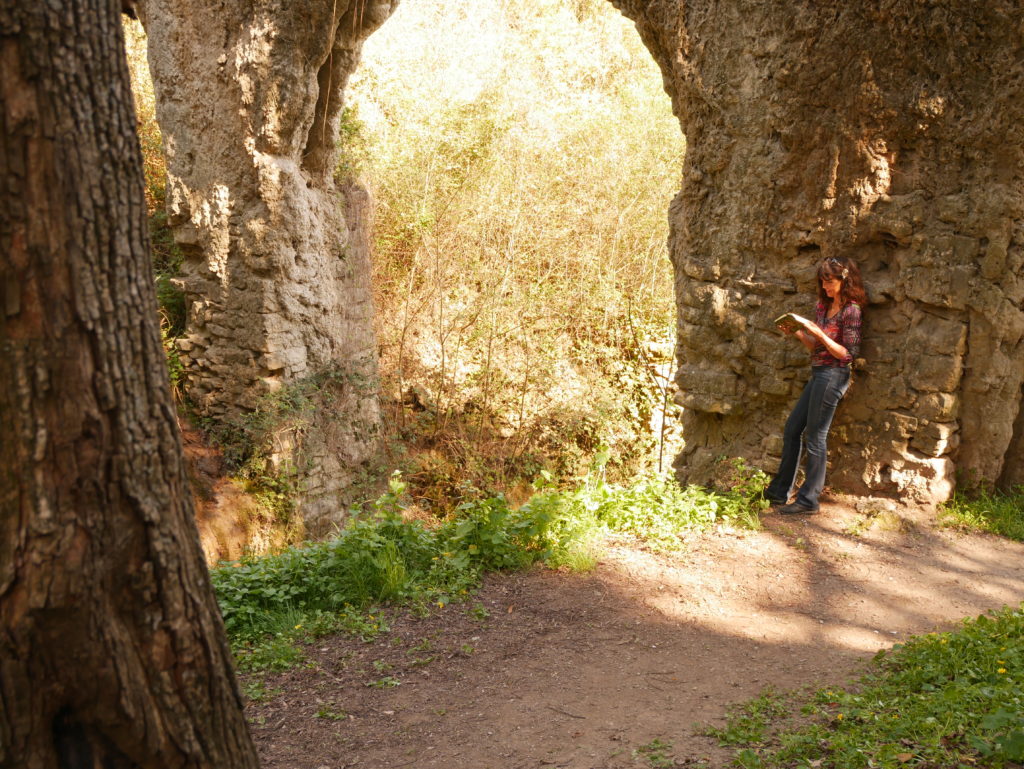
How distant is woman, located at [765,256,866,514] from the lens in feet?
19.7

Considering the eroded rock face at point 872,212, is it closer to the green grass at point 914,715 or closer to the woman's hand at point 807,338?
the woman's hand at point 807,338

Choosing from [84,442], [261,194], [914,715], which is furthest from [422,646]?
[261,194]

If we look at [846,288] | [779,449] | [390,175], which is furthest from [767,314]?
[390,175]

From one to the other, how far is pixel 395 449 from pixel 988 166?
6.93m

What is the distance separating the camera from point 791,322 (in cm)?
611

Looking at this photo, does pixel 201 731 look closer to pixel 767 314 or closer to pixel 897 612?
pixel 897 612

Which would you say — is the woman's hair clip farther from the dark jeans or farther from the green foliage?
the green foliage

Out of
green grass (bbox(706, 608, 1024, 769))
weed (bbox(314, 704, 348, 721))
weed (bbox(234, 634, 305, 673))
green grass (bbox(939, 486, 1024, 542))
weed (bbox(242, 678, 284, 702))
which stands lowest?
weed (bbox(314, 704, 348, 721))

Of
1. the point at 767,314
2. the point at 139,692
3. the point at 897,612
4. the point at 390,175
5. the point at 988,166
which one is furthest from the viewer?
the point at 390,175

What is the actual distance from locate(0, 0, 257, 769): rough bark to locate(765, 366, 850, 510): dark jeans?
4.91 meters

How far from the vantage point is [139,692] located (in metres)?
2.21

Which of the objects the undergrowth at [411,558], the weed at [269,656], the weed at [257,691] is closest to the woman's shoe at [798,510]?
the undergrowth at [411,558]

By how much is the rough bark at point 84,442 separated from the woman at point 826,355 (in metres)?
4.90

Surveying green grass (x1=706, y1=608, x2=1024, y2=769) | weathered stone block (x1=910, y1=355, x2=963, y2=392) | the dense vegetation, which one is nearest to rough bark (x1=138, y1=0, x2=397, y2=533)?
the dense vegetation
